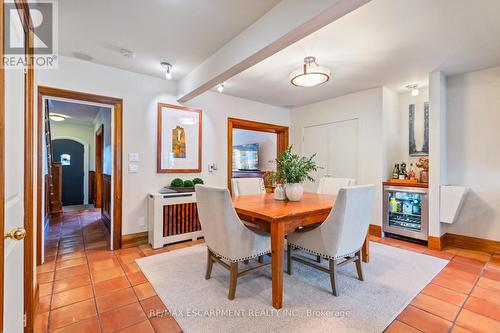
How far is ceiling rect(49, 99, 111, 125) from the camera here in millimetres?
4809

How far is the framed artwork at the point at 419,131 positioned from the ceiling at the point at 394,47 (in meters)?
0.48

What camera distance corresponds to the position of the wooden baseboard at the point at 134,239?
3.18m

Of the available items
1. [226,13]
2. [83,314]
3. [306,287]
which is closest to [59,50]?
[226,13]

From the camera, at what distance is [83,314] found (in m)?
1.77

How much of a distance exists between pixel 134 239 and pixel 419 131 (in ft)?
15.6

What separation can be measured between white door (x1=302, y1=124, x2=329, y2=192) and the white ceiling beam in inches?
102

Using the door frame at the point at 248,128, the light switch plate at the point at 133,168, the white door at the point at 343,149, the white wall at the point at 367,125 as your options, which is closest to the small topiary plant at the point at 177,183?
the light switch plate at the point at 133,168

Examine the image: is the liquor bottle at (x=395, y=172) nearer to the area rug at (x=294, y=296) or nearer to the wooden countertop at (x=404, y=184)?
the wooden countertop at (x=404, y=184)

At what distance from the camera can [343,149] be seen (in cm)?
429

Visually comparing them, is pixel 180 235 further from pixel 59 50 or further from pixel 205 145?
pixel 59 50

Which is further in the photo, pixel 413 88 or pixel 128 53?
pixel 413 88

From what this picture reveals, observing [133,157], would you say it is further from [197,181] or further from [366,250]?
[366,250]

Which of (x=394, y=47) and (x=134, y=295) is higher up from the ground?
(x=394, y=47)

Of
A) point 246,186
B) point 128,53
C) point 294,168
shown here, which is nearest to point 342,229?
point 294,168
